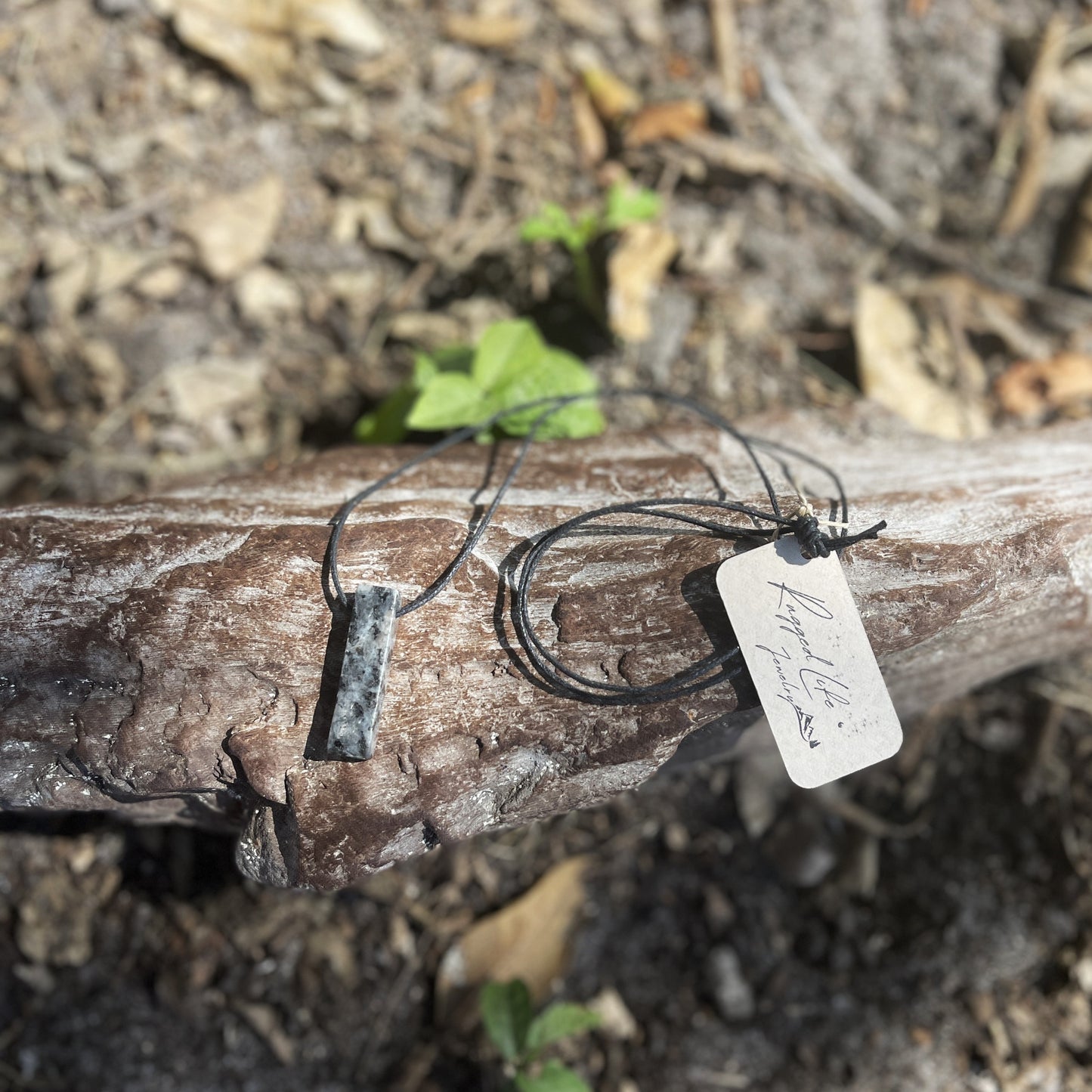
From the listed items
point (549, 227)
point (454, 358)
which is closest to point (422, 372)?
point (454, 358)

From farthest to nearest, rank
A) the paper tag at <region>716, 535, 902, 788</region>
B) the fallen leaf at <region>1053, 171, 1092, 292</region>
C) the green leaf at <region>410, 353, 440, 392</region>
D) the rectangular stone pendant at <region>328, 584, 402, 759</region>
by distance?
the fallen leaf at <region>1053, 171, 1092, 292</region> < the green leaf at <region>410, 353, 440, 392</region> < the paper tag at <region>716, 535, 902, 788</region> < the rectangular stone pendant at <region>328, 584, 402, 759</region>

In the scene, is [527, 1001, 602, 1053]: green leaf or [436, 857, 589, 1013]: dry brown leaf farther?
[436, 857, 589, 1013]: dry brown leaf

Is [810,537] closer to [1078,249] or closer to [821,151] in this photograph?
[821,151]

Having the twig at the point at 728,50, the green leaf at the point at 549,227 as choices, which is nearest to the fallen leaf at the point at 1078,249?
the twig at the point at 728,50

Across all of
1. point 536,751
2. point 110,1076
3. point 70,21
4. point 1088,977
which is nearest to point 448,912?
point 110,1076

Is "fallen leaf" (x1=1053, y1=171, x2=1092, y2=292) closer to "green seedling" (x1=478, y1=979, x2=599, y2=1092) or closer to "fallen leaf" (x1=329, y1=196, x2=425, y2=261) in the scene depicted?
"fallen leaf" (x1=329, y1=196, x2=425, y2=261)

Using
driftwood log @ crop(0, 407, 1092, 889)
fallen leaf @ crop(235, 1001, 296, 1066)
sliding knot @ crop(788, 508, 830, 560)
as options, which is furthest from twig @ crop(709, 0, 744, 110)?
fallen leaf @ crop(235, 1001, 296, 1066)

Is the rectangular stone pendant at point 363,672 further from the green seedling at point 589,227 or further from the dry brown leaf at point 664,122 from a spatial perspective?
the dry brown leaf at point 664,122
